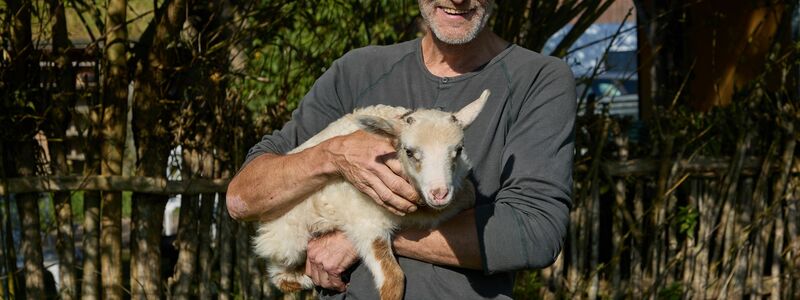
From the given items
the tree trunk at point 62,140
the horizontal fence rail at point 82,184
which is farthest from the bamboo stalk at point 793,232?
the tree trunk at point 62,140

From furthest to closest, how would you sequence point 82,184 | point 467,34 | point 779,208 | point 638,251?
point 779,208, point 638,251, point 82,184, point 467,34

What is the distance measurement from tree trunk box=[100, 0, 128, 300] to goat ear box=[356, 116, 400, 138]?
295 cm

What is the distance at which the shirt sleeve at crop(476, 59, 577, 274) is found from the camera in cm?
274

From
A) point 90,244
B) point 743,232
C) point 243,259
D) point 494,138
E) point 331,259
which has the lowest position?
point 743,232

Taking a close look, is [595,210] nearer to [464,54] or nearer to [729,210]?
[729,210]

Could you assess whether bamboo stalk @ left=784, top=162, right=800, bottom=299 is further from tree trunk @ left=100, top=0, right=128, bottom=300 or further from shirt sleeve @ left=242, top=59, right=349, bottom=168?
tree trunk @ left=100, top=0, right=128, bottom=300

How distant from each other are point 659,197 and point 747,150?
0.81m

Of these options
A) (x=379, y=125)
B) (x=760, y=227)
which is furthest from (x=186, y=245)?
(x=760, y=227)

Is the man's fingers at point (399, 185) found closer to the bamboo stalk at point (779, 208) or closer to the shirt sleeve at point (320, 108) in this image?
the shirt sleeve at point (320, 108)

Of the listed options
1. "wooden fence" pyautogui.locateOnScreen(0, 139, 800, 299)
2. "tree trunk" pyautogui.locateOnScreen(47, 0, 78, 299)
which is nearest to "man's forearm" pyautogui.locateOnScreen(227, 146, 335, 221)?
"tree trunk" pyautogui.locateOnScreen(47, 0, 78, 299)

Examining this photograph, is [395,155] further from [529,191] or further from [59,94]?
[59,94]

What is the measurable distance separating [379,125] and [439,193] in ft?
1.02

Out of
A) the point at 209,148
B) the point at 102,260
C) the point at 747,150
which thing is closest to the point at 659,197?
the point at 747,150

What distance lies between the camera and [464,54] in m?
3.20
